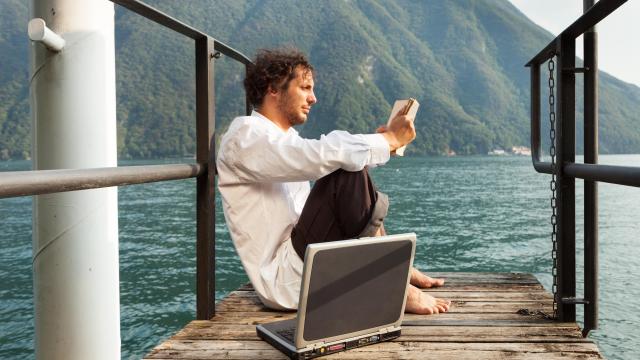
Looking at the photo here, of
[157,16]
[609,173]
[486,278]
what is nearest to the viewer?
[609,173]

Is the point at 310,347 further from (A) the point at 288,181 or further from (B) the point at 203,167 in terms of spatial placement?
(B) the point at 203,167

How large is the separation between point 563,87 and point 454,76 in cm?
11611

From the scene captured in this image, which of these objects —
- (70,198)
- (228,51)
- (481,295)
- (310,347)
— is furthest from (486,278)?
(70,198)

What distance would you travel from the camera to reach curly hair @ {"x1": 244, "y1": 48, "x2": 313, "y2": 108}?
2541mm

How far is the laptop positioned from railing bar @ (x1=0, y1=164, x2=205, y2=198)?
543 millimetres

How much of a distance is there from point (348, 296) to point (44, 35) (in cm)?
158

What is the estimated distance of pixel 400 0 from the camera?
143m

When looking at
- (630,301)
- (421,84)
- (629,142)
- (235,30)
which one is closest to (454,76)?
(421,84)

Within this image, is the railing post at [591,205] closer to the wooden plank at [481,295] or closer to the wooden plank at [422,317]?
the wooden plank at [422,317]

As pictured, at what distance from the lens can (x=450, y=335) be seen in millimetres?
2074

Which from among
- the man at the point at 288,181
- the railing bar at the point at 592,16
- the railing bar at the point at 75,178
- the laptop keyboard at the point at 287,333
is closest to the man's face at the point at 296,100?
the man at the point at 288,181

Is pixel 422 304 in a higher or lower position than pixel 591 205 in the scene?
lower

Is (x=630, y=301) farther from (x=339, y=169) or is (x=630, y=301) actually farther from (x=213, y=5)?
(x=213, y=5)

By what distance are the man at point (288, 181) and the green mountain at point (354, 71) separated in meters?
71.6
